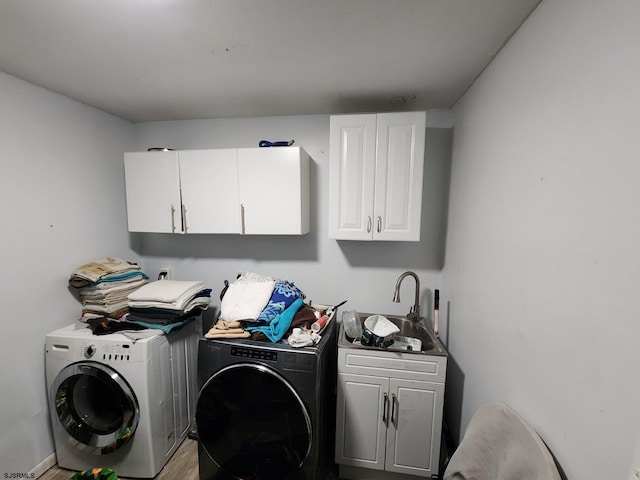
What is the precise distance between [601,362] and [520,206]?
57cm

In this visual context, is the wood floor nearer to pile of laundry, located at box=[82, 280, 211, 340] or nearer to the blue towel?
pile of laundry, located at box=[82, 280, 211, 340]

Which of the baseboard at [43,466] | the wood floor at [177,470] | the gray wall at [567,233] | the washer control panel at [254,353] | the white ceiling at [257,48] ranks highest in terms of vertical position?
the white ceiling at [257,48]

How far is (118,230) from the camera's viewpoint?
2.08 meters

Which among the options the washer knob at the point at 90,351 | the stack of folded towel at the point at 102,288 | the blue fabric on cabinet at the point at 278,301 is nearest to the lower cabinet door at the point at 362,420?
the blue fabric on cabinet at the point at 278,301

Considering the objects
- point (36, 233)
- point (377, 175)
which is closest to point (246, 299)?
point (377, 175)

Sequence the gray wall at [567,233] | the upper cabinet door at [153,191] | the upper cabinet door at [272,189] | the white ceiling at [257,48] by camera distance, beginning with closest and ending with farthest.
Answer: the gray wall at [567,233]
the white ceiling at [257,48]
the upper cabinet door at [272,189]
the upper cabinet door at [153,191]

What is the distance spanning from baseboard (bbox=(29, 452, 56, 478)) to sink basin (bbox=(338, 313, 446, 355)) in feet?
6.43

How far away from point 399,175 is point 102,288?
211 centimetres

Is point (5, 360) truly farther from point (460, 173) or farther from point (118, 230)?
point (460, 173)

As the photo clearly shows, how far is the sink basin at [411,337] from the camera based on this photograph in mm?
1456

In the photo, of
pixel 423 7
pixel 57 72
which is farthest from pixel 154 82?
pixel 423 7

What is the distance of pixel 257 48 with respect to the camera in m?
1.18

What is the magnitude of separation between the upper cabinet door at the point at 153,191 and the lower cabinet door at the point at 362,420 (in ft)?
5.28

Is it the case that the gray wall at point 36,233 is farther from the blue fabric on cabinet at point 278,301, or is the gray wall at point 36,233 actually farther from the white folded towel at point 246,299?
the blue fabric on cabinet at point 278,301
